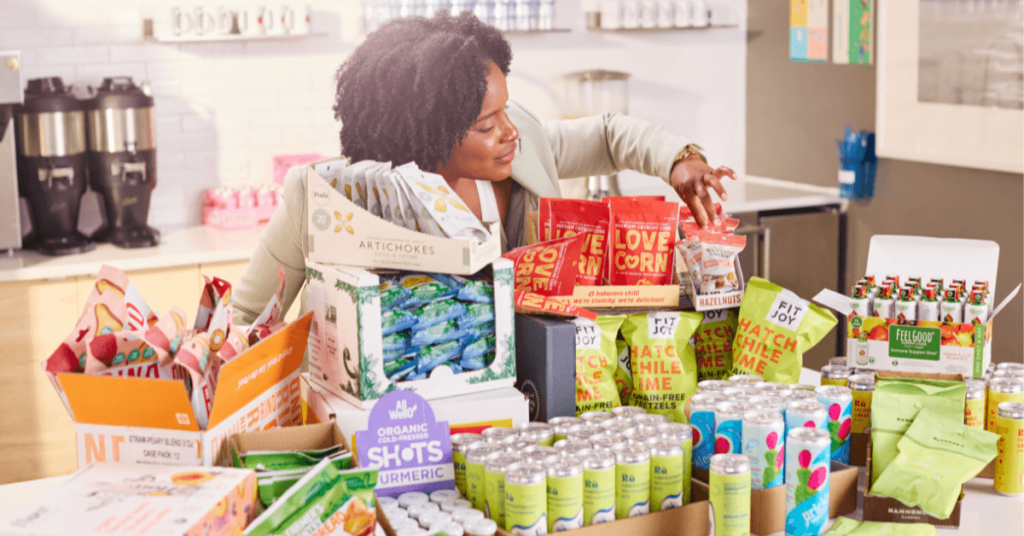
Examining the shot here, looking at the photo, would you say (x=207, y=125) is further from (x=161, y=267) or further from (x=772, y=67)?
(x=772, y=67)

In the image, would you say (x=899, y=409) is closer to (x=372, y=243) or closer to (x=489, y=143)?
(x=372, y=243)

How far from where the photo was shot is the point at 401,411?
1.49 m

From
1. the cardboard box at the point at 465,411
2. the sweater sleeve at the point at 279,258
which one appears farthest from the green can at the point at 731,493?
the sweater sleeve at the point at 279,258

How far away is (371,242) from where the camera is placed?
1586 millimetres

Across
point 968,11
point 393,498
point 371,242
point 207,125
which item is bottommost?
point 393,498

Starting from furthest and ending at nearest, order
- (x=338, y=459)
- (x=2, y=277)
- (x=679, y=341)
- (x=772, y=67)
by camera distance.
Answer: (x=772, y=67) < (x=2, y=277) < (x=679, y=341) < (x=338, y=459)

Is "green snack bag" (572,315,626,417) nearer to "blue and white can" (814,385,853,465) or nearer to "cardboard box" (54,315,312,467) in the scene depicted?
"blue and white can" (814,385,853,465)

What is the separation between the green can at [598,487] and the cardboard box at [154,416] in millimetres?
505

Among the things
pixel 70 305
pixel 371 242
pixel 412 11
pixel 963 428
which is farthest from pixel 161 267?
pixel 963 428

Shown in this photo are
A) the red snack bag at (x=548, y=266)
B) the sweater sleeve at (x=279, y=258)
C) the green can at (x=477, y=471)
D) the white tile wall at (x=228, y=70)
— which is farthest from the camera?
the white tile wall at (x=228, y=70)

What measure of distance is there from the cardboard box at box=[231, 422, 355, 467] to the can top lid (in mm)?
514

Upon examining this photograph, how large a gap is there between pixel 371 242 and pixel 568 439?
0.45 metres

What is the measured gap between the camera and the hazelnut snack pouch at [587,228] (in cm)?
183

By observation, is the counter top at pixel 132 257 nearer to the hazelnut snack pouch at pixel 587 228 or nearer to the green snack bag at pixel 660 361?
the hazelnut snack pouch at pixel 587 228
